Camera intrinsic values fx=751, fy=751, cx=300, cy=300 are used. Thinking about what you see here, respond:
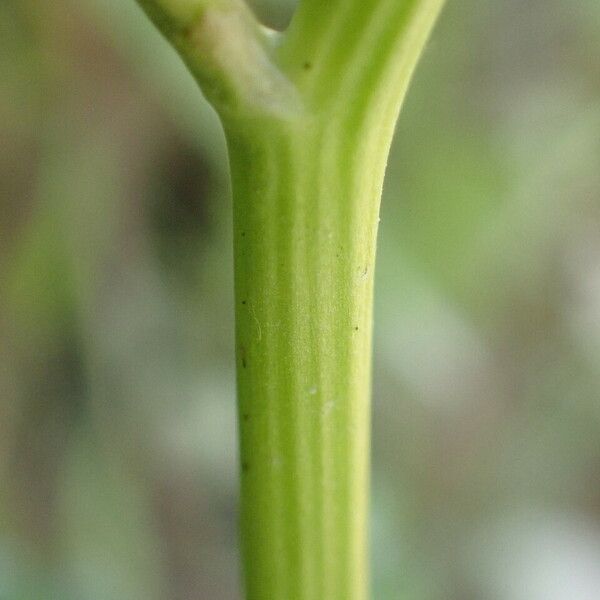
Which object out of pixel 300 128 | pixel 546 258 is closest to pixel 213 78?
pixel 300 128

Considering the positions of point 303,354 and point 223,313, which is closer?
point 303,354

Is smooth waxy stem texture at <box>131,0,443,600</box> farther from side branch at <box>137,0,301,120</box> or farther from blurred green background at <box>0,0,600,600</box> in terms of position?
blurred green background at <box>0,0,600,600</box>

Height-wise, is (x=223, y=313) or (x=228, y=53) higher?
(x=228, y=53)

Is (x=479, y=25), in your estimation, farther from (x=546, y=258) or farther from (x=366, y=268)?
(x=366, y=268)

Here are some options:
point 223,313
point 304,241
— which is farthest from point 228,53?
point 223,313

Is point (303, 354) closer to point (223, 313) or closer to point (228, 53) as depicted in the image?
point (228, 53)

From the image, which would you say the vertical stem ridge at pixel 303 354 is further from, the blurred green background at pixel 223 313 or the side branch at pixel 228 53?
the blurred green background at pixel 223 313

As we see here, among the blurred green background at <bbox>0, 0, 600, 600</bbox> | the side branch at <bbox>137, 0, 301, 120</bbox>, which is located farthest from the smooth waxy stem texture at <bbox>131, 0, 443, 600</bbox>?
the blurred green background at <bbox>0, 0, 600, 600</bbox>
